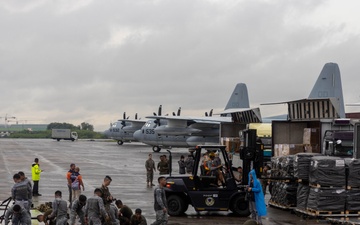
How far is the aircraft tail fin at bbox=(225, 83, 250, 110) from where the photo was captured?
2440 inches

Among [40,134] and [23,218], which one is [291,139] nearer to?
[23,218]

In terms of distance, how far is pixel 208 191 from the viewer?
20.5 meters

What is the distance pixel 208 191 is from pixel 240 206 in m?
1.08

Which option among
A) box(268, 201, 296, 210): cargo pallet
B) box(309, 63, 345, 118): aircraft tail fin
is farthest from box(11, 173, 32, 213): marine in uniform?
box(309, 63, 345, 118): aircraft tail fin

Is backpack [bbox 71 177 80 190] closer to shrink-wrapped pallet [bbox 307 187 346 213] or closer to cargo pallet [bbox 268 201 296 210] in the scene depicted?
A: cargo pallet [bbox 268 201 296 210]

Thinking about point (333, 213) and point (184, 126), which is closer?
point (333, 213)

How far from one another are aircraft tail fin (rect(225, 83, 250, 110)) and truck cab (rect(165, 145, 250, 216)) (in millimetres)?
41155

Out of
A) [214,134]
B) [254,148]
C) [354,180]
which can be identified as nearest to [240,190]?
[254,148]

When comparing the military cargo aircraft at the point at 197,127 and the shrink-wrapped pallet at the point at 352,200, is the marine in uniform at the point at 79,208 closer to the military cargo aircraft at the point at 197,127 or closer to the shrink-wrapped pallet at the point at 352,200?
the shrink-wrapped pallet at the point at 352,200

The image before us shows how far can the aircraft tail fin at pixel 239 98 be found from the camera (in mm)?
61969

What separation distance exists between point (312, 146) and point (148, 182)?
8141mm

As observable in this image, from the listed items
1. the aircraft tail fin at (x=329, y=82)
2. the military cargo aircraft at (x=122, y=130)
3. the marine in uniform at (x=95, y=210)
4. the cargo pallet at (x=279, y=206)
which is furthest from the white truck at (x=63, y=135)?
the marine in uniform at (x=95, y=210)

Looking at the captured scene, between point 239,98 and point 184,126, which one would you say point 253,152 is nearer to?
point 184,126

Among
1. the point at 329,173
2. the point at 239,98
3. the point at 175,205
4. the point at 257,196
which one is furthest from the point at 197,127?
the point at 257,196
